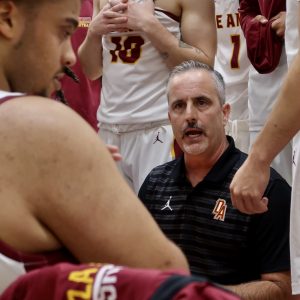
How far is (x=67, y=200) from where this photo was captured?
59.0 inches

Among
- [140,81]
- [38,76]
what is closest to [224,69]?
[140,81]

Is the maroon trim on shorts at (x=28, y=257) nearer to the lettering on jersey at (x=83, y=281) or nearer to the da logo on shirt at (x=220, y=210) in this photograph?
the lettering on jersey at (x=83, y=281)

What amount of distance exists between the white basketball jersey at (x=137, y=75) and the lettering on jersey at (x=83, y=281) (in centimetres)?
326

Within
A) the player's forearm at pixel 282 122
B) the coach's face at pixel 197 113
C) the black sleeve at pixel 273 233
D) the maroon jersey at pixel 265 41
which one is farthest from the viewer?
the maroon jersey at pixel 265 41

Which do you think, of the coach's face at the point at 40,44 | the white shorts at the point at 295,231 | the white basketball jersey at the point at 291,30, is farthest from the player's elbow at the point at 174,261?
the white basketball jersey at the point at 291,30

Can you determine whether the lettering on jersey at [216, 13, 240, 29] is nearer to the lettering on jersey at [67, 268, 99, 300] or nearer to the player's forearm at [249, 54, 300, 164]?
the player's forearm at [249, 54, 300, 164]

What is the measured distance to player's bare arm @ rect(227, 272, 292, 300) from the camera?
3031 mm

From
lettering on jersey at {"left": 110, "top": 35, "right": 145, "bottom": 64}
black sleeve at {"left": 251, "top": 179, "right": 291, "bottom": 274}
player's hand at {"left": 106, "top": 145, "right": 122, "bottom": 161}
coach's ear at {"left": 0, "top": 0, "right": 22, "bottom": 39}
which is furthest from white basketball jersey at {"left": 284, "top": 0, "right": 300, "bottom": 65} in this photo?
coach's ear at {"left": 0, "top": 0, "right": 22, "bottom": 39}

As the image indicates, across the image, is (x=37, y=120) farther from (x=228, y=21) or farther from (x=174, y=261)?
(x=228, y=21)

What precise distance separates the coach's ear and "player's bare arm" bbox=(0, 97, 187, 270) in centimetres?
18

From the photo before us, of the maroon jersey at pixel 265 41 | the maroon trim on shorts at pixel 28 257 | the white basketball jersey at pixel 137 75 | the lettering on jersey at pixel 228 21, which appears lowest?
the white basketball jersey at pixel 137 75

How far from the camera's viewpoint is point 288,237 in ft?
10.4

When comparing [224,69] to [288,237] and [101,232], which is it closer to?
[288,237]

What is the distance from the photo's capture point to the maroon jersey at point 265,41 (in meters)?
3.83
